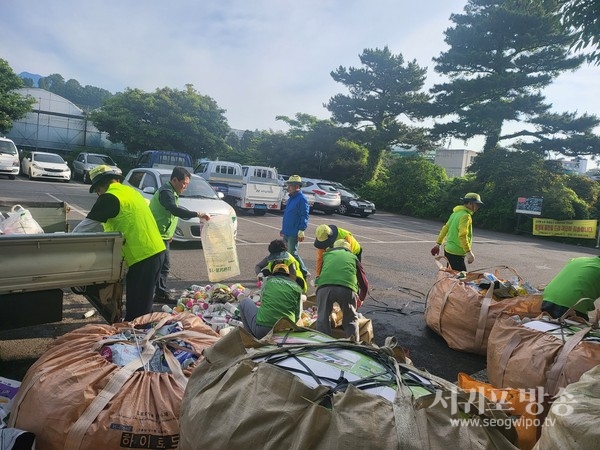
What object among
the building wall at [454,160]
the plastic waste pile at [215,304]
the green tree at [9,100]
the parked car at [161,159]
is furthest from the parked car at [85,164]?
the building wall at [454,160]

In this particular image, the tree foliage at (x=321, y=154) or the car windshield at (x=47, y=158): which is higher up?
the tree foliage at (x=321, y=154)

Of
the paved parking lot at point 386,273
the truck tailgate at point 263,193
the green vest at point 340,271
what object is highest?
the truck tailgate at point 263,193

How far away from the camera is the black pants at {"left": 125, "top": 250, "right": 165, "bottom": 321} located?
3.98m

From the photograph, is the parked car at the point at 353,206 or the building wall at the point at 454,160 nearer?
the parked car at the point at 353,206

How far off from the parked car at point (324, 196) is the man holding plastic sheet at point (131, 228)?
16.0 meters

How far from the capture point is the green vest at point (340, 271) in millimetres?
4059

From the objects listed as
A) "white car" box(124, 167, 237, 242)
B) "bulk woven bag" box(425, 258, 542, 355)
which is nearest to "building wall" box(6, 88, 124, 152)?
"white car" box(124, 167, 237, 242)

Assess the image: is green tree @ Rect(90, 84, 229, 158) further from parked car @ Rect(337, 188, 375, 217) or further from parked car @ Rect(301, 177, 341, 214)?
parked car @ Rect(337, 188, 375, 217)

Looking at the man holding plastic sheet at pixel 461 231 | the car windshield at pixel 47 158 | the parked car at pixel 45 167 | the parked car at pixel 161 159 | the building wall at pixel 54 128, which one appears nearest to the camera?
the man holding plastic sheet at pixel 461 231

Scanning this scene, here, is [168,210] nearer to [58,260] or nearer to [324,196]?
[58,260]

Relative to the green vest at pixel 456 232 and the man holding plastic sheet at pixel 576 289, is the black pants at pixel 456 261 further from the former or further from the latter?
the man holding plastic sheet at pixel 576 289

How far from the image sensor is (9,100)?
26.7 meters

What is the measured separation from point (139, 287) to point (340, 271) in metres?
1.87

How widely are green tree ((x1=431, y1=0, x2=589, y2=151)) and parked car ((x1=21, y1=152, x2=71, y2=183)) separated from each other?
21530 millimetres
